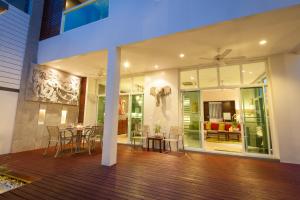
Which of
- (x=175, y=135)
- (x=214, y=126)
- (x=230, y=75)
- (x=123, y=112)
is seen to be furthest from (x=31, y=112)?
(x=214, y=126)

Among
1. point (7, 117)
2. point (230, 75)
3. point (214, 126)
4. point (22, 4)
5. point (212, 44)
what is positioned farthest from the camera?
point (214, 126)

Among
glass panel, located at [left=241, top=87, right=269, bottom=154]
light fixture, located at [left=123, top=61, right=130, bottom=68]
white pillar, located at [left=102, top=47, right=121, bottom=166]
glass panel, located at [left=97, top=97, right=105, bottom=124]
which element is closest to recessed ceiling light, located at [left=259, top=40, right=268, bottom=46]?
glass panel, located at [left=241, top=87, right=269, bottom=154]

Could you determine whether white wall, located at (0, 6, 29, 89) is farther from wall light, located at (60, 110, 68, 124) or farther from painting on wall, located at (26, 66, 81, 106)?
wall light, located at (60, 110, 68, 124)

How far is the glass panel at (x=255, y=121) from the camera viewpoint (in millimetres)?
4984

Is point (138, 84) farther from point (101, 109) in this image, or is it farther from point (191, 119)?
point (191, 119)

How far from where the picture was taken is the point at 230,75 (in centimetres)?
564

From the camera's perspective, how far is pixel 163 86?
20.9 ft

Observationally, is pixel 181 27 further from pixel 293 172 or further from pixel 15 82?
pixel 15 82

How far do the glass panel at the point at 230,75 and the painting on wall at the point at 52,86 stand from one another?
6.49 meters

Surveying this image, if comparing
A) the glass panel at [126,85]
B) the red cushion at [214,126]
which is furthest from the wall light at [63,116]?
the red cushion at [214,126]

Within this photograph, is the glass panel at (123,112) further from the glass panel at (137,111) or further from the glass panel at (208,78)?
the glass panel at (208,78)

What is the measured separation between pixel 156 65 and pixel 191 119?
8.29ft

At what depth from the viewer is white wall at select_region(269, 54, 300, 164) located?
439cm

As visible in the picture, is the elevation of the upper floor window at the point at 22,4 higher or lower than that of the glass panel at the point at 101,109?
higher
